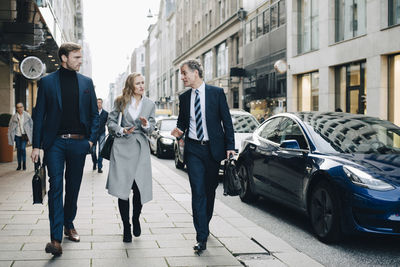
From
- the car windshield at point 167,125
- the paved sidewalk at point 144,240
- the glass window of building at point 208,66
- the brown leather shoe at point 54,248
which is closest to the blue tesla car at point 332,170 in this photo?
the paved sidewalk at point 144,240

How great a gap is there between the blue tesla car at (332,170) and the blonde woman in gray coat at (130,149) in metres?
1.97

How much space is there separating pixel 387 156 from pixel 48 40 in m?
13.8

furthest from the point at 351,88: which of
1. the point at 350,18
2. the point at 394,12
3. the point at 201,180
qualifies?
the point at 201,180

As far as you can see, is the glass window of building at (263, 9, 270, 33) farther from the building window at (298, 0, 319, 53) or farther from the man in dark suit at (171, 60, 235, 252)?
the man in dark suit at (171, 60, 235, 252)

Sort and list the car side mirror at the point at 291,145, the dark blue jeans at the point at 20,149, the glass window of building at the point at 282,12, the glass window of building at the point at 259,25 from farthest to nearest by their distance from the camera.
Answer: the glass window of building at the point at 259,25, the glass window of building at the point at 282,12, the dark blue jeans at the point at 20,149, the car side mirror at the point at 291,145

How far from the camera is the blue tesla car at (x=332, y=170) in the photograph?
5.10 meters

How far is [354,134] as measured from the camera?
6.31m

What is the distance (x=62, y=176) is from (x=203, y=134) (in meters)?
1.46

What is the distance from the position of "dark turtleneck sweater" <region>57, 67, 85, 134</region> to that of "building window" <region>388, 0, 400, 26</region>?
47.1ft

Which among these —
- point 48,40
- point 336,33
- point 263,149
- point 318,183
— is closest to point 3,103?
point 48,40

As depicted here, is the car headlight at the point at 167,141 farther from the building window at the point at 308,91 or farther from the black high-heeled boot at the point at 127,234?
the black high-heeled boot at the point at 127,234

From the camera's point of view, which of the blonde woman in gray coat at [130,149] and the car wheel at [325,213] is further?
the car wheel at [325,213]

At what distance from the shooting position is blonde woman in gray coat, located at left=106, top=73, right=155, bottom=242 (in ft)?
16.9

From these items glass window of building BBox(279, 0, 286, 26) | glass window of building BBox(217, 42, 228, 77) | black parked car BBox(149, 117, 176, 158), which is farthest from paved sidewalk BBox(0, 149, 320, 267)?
glass window of building BBox(217, 42, 228, 77)
